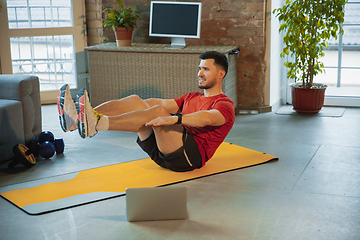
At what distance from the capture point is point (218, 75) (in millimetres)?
2799

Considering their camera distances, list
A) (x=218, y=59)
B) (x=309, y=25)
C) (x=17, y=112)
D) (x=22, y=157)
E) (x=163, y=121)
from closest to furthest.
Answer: (x=163, y=121), (x=218, y=59), (x=22, y=157), (x=17, y=112), (x=309, y=25)

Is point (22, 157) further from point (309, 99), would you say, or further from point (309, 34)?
point (309, 34)

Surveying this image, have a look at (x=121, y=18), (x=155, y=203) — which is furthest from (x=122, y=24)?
(x=155, y=203)

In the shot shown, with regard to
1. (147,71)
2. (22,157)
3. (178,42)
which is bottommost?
(22,157)

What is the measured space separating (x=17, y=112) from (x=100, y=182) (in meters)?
0.97

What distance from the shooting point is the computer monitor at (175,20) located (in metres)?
4.41

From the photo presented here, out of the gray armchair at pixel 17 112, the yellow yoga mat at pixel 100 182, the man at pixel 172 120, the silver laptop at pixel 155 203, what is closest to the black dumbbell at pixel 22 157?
the gray armchair at pixel 17 112

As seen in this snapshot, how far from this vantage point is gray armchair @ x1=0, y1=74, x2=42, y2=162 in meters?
3.06

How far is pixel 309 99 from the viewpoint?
15.4 feet

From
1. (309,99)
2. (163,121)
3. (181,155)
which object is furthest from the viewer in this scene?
(309,99)

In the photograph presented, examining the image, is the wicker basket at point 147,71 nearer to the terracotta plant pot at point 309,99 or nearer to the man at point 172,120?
the terracotta plant pot at point 309,99

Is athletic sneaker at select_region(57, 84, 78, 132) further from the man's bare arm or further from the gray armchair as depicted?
the gray armchair

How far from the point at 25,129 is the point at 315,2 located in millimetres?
3159

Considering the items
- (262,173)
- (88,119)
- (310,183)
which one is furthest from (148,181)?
(310,183)
